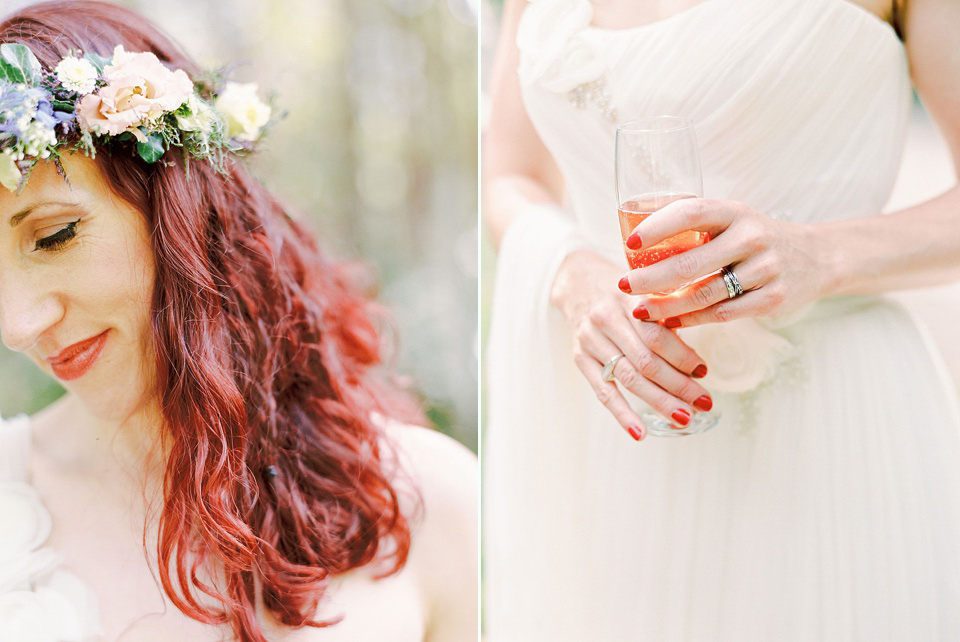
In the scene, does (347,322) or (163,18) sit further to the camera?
(347,322)

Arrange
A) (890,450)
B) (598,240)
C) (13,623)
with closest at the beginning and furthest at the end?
1. (13,623)
2. (890,450)
3. (598,240)

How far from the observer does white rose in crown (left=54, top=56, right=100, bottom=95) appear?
2.97 feet

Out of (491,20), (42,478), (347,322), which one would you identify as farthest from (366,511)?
(491,20)

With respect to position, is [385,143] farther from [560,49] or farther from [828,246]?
[828,246]

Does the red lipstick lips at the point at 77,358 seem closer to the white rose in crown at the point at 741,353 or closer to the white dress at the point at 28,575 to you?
the white dress at the point at 28,575

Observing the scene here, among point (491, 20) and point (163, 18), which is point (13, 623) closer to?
point (163, 18)

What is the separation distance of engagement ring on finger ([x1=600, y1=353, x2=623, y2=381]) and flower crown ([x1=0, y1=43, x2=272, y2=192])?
58cm

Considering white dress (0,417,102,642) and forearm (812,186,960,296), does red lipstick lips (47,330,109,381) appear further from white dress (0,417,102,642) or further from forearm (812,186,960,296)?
forearm (812,186,960,296)

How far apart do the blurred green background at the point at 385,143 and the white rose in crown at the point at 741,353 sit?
14.4 inches

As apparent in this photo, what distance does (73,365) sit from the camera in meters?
0.98

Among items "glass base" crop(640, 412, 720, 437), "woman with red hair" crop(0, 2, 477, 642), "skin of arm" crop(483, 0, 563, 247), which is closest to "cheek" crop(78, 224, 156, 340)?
"woman with red hair" crop(0, 2, 477, 642)

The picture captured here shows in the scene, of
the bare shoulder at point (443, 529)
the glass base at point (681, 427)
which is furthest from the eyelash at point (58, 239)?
the glass base at point (681, 427)

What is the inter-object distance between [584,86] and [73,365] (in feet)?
2.58

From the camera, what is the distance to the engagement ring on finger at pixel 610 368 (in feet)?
3.40
